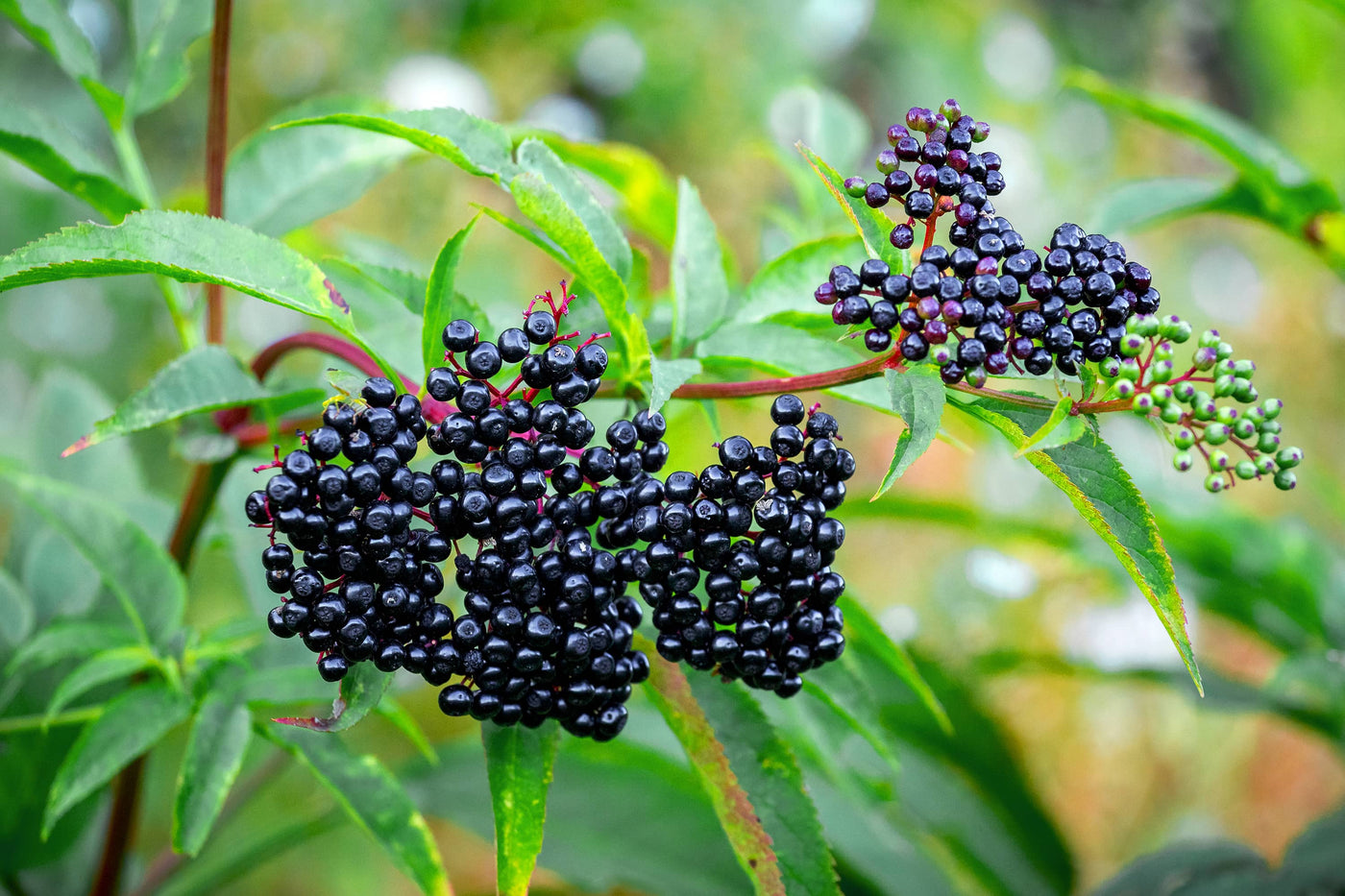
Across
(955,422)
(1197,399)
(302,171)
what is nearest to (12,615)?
(302,171)

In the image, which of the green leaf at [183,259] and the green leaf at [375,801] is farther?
the green leaf at [375,801]

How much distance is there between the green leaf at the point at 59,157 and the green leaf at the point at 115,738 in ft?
1.32

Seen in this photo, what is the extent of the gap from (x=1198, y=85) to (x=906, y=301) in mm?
3743

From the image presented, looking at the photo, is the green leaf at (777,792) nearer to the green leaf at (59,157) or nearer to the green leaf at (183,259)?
the green leaf at (183,259)

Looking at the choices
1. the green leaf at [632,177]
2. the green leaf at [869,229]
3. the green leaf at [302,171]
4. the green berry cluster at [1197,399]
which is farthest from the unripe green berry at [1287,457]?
the green leaf at [302,171]

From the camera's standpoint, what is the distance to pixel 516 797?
60 cm

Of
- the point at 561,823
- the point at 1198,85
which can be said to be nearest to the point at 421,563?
the point at 561,823

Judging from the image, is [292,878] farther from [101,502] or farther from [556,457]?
[556,457]

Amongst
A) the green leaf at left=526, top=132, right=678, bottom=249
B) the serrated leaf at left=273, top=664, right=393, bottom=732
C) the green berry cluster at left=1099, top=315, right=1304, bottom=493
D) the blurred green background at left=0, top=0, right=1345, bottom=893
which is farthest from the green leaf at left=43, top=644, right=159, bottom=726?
the green berry cluster at left=1099, top=315, right=1304, bottom=493

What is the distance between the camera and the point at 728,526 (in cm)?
59

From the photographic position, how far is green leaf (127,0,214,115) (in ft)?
2.96

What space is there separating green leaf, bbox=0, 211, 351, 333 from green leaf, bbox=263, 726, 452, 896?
1.21 feet

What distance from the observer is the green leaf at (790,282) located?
30.0 inches

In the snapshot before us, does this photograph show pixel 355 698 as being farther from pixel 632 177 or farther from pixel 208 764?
pixel 632 177
